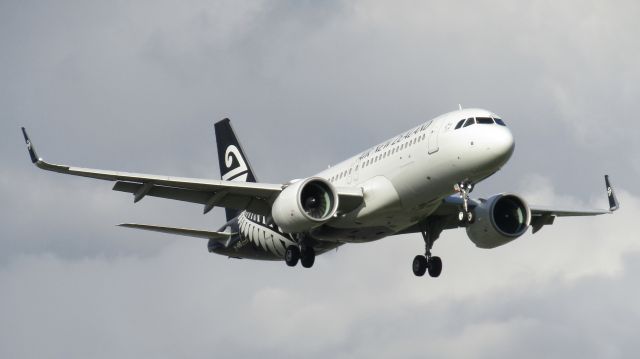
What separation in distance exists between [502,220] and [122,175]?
51.0 ft

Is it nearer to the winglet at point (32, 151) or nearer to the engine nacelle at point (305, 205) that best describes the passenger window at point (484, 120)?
the engine nacelle at point (305, 205)

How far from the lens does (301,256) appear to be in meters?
54.4

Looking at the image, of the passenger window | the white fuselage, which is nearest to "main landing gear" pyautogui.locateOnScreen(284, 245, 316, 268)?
the white fuselage

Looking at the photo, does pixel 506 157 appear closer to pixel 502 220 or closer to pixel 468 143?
pixel 468 143

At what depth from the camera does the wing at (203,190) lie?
162 feet

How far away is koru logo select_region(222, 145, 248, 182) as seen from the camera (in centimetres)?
6184

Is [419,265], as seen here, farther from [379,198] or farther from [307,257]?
[379,198]

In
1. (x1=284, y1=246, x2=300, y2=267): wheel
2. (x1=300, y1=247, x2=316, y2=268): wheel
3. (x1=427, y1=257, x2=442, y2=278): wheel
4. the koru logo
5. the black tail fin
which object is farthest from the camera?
the koru logo

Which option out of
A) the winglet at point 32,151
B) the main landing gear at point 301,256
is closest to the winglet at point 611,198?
the main landing gear at point 301,256

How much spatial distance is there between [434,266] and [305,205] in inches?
279

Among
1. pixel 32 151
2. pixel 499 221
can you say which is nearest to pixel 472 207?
pixel 499 221

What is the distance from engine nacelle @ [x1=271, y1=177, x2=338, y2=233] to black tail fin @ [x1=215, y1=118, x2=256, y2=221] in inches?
379

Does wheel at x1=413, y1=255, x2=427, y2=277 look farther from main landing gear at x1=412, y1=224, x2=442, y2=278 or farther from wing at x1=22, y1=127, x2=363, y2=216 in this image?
wing at x1=22, y1=127, x2=363, y2=216

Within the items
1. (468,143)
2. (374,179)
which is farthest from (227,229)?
(468,143)
